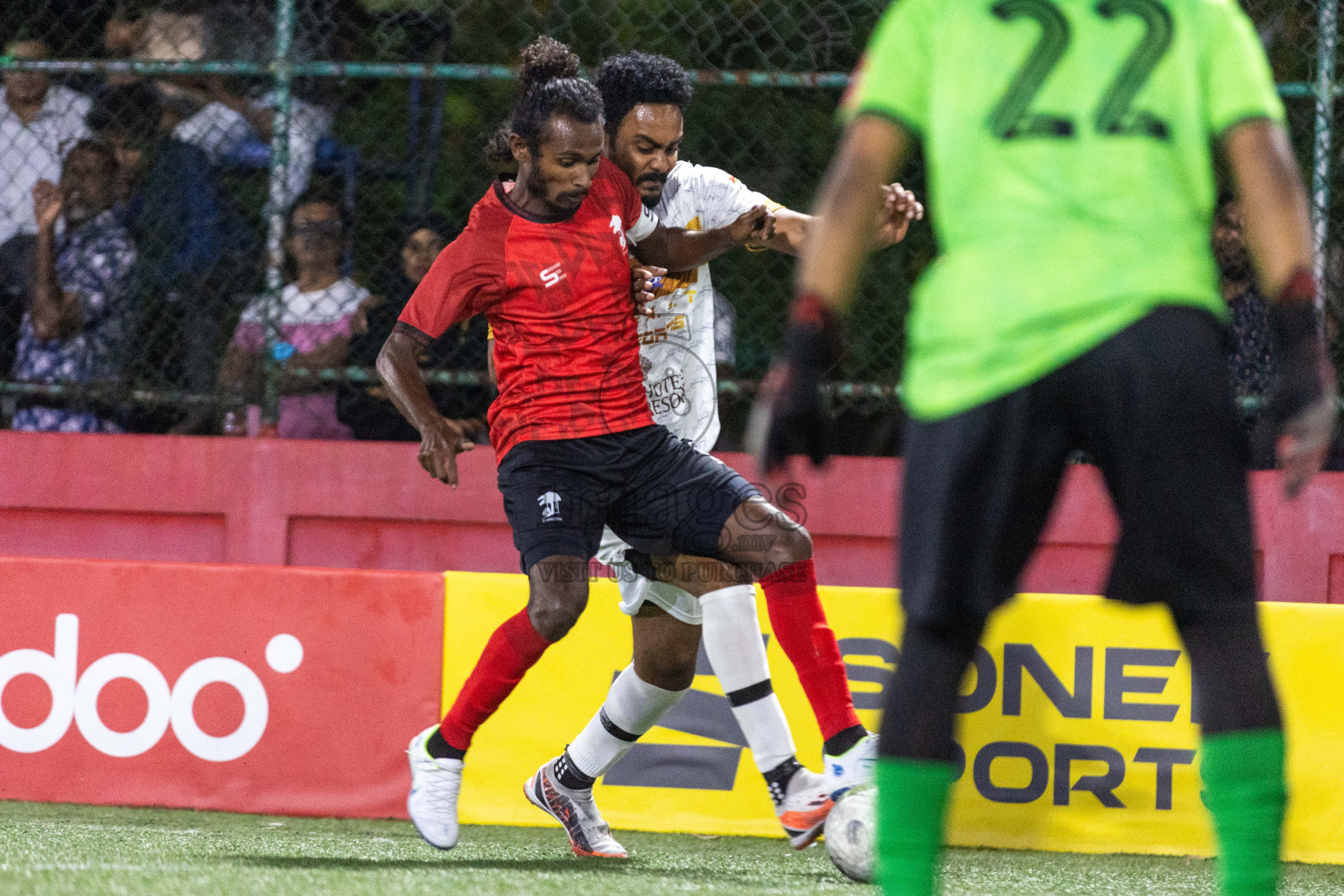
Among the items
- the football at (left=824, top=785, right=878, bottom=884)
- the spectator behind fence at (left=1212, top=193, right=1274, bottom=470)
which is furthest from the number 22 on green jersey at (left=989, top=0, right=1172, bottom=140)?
the spectator behind fence at (left=1212, top=193, right=1274, bottom=470)

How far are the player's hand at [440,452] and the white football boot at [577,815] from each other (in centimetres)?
90

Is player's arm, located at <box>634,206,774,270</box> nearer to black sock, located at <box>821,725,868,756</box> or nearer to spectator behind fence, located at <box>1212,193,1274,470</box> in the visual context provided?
black sock, located at <box>821,725,868,756</box>

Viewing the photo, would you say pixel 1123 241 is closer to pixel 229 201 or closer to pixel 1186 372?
pixel 1186 372

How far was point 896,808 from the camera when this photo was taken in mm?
1949

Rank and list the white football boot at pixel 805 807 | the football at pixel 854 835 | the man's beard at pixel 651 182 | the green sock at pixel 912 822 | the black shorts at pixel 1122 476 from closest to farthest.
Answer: the black shorts at pixel 1122 476
the green sock at pixel 912 822
the football at pixel 854 835
the white football boot at pixel 805 807
the man's beard at pixel 651 182

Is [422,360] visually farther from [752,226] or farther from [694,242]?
[752,226]

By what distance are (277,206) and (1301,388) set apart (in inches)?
176

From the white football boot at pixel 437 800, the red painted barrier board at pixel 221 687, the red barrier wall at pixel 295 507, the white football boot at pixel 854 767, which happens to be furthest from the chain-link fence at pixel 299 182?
the white football boot at pixel 437 800

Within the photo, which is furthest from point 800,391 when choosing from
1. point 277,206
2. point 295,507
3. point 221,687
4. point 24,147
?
point 24,147

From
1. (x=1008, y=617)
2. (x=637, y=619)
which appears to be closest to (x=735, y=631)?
(x=637, y=619)

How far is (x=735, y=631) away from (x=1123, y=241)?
2.11 meters

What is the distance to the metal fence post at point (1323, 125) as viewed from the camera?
16.5 feet

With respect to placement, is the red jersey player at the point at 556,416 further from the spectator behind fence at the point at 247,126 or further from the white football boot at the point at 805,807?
the spectator behind fence at the point at 247,126

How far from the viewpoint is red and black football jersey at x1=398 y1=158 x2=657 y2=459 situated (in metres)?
3.74
